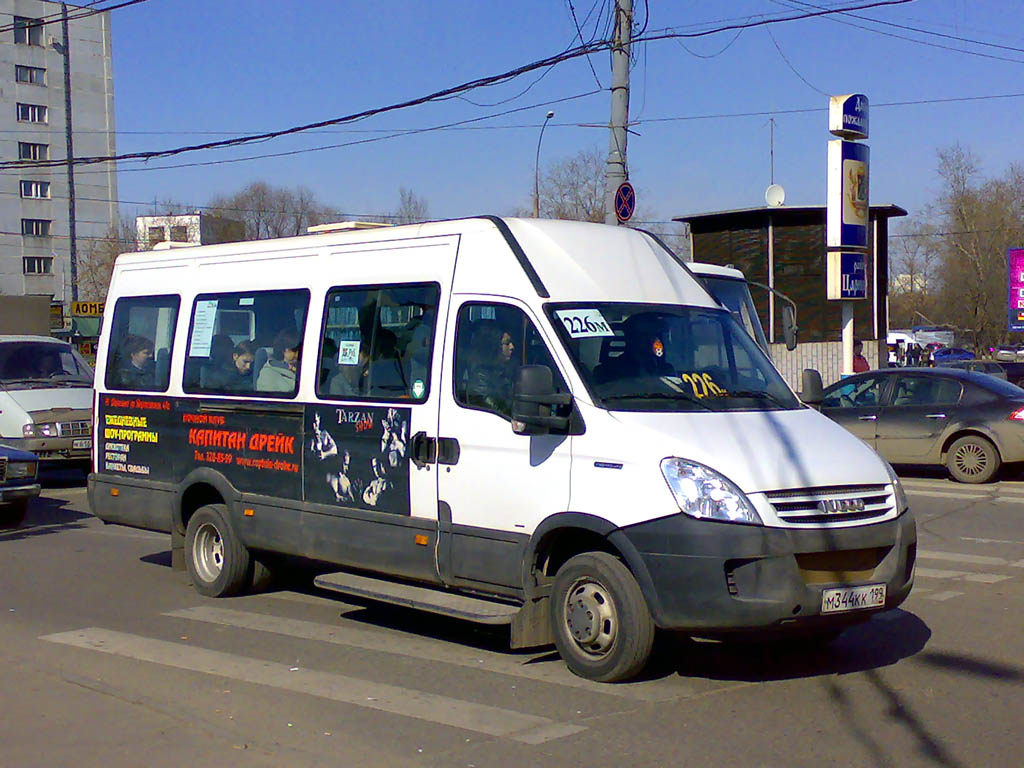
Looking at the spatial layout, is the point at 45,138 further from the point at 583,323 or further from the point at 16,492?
the point at 583,323

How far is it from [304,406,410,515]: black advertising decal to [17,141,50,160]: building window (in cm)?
7502

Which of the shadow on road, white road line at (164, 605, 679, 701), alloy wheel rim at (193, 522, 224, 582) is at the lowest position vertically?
the shadow on road

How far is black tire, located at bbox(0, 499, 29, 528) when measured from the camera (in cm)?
1376

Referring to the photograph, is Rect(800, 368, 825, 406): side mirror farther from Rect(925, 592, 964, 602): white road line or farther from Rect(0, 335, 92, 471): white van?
Rect(0, 335, 92, 471): white van

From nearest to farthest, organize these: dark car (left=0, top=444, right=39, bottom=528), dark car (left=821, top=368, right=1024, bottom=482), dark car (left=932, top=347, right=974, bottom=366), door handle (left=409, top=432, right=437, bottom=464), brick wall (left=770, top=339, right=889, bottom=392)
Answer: door handle (left=409, top=432, right=437, bottom=464)
dark car (left=0, top=444, right=39, bottom=528)
dark car (left=821, top=368, right=1024, bottom=482)
brick wall (left=770, top=339, right=889, bottom=392)
dark car (left=932, top=347, right=974, bottom=366)

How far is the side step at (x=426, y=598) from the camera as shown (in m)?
6.97

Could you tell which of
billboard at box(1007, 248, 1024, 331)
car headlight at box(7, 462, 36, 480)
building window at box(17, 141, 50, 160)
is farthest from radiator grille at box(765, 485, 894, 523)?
building window at box(17, 141, 50, 160)

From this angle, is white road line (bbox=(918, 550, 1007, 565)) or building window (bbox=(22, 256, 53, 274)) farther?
building window (bbox=(22, 256, 53, 274))

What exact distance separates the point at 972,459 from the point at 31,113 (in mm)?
72756

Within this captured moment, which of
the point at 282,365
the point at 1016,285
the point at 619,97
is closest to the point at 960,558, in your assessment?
the point at 282,365

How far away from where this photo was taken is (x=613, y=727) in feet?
19.4

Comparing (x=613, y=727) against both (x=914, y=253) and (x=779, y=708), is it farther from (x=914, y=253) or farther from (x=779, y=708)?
(x=914, y=253)

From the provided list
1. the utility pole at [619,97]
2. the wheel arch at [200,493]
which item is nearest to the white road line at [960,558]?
the wheel arch at [200,493]

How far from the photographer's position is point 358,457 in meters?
8.09
